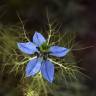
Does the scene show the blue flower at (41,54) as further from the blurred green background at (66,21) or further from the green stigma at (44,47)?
the blurred green background at (66,21)

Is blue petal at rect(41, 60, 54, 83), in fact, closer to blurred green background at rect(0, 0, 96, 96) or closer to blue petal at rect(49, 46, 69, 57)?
blue petal at rect(49, 46, 69, 57)

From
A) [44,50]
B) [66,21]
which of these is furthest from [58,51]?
[66,21]

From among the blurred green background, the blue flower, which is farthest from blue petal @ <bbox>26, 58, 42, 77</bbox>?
the blurred green background

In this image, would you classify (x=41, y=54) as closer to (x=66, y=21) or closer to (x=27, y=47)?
(x=27, y=47)

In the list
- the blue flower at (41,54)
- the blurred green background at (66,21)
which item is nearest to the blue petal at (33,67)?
the blue flower at (41,54)

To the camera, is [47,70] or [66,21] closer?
[47,70]

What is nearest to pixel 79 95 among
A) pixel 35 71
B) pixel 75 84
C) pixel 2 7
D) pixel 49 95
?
pixel 75 84

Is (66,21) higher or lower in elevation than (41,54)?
higher

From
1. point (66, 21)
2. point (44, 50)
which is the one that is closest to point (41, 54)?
point (44, 50)

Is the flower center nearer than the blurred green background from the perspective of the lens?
Yes
